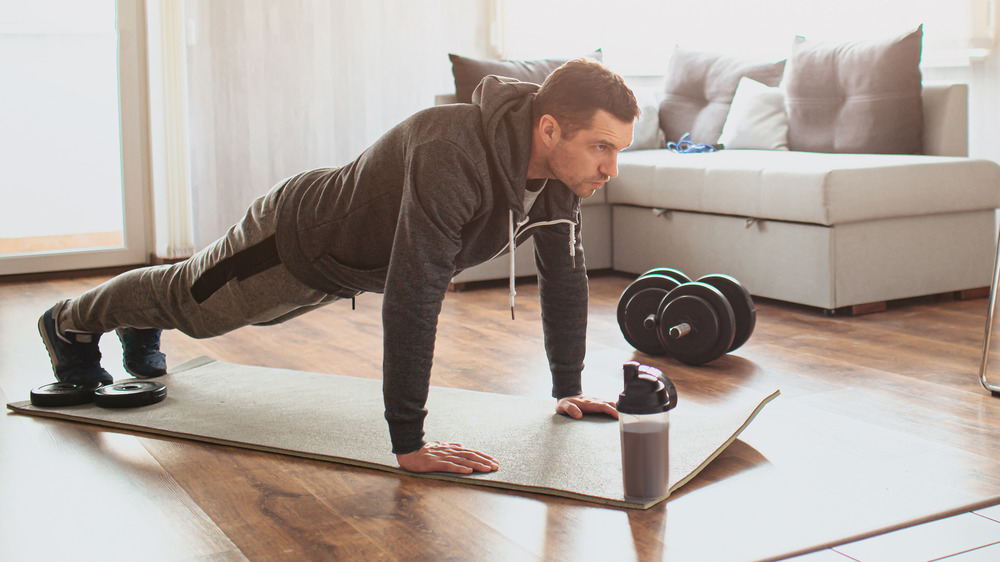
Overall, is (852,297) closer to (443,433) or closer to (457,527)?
(443,433)

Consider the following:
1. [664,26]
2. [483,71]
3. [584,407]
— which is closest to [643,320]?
[584,407]

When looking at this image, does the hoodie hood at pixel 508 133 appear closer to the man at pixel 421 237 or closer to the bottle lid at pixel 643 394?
the man at pixel 421 237

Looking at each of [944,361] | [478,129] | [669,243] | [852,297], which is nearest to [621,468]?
[478,129]

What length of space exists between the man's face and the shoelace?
2.51 metres

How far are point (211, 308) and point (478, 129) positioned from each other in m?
0.75

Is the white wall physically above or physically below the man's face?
above

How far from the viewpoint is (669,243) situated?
12.7 ft

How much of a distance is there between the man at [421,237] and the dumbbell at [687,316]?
0.56m

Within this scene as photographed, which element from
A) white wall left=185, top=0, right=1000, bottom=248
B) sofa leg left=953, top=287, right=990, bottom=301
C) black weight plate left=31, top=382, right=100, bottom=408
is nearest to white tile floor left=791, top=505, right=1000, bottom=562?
black weight plate left=31, top=382, right=100, bottom=408

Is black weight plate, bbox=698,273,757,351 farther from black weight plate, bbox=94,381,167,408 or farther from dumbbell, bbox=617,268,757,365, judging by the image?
black weight plate, bbox=94,381,167,408

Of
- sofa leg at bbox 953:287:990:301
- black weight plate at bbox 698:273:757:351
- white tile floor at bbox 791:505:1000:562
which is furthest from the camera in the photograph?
sofa leg at bbox 953:287:990:301

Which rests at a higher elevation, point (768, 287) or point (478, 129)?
point (478, 129)

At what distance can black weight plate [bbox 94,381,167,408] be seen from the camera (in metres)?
2.23

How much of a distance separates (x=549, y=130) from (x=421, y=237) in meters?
0.30
